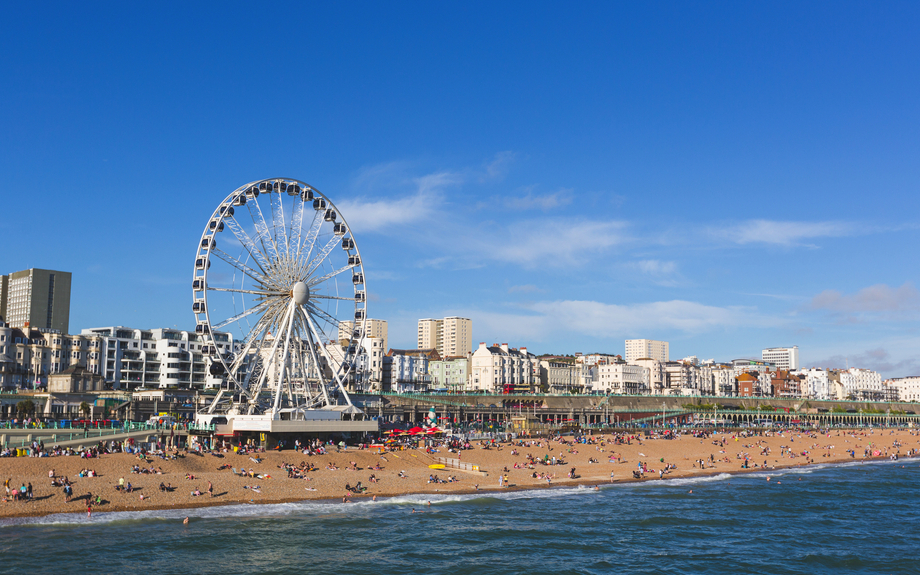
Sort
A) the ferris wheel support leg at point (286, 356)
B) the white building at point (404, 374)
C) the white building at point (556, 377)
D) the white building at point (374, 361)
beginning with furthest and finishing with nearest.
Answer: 1. the white building at point (556, 377)
2. the white building at point (404, 374)
3. the white building at point (374, 361)
4. the ferris wheel support leg at point (286, 356)

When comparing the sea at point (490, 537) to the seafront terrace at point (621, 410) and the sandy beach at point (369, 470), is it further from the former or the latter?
the seafront terrace at point (621, 410)

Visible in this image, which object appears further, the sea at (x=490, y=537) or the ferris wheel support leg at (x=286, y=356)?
the ferris wheel support leg at (x=286, y=356)

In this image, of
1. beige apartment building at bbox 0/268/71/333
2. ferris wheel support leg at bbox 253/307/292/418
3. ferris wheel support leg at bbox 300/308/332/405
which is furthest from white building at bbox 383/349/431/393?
ferris wheel support leg at bbox 253/307/292/418

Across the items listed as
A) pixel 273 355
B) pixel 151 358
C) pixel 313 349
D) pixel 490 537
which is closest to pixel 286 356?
pixel 273 355

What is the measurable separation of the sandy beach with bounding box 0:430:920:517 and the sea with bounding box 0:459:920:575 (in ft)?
6.65

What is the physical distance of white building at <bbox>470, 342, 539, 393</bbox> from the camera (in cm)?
17812

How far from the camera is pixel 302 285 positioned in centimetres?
6053

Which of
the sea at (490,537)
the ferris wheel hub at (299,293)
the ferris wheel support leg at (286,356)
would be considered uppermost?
the ferris wheel hub at (299,293)

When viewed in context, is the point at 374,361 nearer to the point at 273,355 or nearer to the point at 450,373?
the point at 450,373

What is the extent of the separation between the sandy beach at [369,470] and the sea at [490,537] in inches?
79.8

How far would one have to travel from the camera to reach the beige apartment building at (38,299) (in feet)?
590

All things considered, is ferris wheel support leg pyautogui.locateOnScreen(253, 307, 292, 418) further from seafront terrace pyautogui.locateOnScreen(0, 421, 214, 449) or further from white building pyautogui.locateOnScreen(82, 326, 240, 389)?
white building pyautogui.locateOnScreen(82, 326, 240, 389)

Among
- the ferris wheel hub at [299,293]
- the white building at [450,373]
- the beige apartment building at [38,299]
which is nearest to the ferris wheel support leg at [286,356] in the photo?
the ferris wheel hub at [299,293]

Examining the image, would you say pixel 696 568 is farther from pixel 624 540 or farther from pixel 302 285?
pixel 302 285
